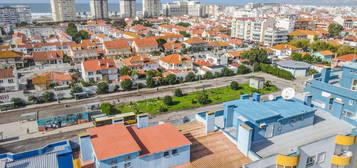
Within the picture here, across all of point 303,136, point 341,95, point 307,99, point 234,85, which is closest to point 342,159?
point 303,136

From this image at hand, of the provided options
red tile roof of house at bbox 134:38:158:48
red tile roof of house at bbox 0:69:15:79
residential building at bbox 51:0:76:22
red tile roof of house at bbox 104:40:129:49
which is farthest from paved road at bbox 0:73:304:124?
residential building at bbox 51:0:76:22

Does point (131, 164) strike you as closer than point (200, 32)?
Yes

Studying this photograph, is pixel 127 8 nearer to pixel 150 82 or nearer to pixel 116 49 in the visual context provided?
pixel 116 49

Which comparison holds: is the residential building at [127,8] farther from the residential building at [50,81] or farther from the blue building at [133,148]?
the blue building at [133,148]

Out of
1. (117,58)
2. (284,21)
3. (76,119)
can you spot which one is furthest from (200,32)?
(76,119)

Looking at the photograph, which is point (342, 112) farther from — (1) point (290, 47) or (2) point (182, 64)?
(1) point (290, 47)

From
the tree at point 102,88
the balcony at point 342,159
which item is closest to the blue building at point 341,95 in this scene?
the balcony at point 342,159
